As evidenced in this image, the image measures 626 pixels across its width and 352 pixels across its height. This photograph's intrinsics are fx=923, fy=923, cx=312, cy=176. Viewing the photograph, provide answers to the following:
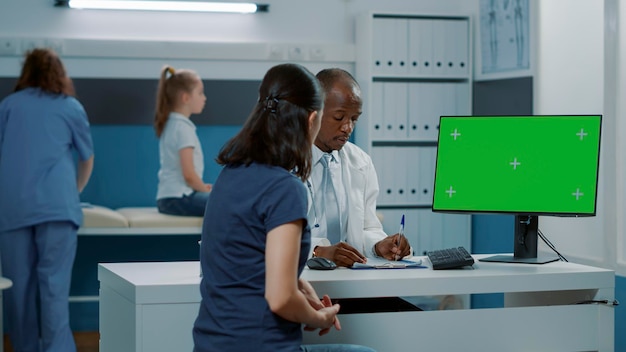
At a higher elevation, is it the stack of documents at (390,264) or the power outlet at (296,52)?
the power outlet at (296,52)

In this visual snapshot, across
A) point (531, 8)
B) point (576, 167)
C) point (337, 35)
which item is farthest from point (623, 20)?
point (337, 35)

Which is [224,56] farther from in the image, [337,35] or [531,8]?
[531,8]

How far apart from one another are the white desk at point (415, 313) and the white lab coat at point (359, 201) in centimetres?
38

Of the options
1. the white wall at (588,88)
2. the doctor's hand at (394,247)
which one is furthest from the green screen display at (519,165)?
the white wall at (588,88)

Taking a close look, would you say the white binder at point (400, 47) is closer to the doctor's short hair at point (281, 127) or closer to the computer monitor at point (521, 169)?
the computer monitor at point (521, 169)

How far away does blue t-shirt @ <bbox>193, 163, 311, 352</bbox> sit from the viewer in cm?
177

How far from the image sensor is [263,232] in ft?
5.85

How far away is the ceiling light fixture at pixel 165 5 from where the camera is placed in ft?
16.2

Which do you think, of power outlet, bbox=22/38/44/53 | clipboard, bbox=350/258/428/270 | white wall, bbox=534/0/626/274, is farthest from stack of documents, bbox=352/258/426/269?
power outlet, bbox=22/38/44/53

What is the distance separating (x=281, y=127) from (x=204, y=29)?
339cm

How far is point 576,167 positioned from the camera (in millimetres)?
2570

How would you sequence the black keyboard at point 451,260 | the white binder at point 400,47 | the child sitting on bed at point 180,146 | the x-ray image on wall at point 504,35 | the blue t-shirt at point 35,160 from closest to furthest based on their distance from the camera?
the black keyboard at point 451,260 < the blue t-shirt at point 35,160 < the x-ray image on wall at point 504,35 < the child sitting on bed at point 180,146 < the white binder at point 400,47

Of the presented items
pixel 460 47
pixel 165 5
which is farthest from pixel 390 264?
pixel 165 5

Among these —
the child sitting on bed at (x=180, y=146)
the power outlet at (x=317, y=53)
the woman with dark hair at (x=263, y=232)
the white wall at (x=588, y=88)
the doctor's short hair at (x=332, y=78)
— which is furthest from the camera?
the power outlet at (x=317, y=53)
